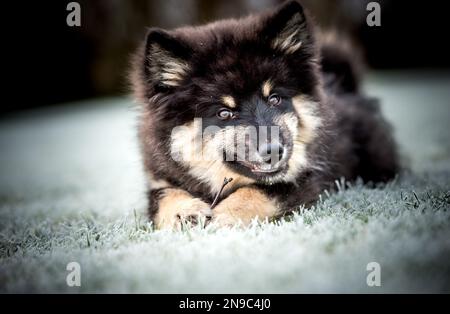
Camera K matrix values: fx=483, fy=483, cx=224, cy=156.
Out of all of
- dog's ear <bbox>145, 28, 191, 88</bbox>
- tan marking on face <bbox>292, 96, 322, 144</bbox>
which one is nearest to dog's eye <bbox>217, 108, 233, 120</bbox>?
dog's ear <bbox>145, 28, 191, 88</bbox>

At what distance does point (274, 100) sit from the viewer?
3.48 meters

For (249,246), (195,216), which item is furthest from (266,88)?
(249,246)

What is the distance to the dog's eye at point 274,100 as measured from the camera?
11.4ft

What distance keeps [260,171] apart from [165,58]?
1053 mm

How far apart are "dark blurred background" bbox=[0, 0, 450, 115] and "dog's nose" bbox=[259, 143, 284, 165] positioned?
37.2ft

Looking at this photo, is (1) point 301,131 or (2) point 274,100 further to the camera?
(1) point 301,131

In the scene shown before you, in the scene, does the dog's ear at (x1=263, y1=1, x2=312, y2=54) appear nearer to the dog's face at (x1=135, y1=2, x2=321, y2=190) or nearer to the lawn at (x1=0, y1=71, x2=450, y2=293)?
the dog's face at (x1=135, y1=2, x2=321, y2=190)

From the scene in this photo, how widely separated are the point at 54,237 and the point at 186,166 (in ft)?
3.44

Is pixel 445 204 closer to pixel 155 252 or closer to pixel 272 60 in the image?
pixel 272 60

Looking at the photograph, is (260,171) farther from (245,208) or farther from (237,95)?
(237,95)

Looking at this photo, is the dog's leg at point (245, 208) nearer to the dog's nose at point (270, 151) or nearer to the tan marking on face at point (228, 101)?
the dog's nose at point (270, 151)

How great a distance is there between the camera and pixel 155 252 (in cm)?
267

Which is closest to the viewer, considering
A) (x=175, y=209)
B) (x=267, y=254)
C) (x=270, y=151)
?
(x=267, y=254)

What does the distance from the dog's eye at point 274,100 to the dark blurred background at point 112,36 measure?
35.9ft
